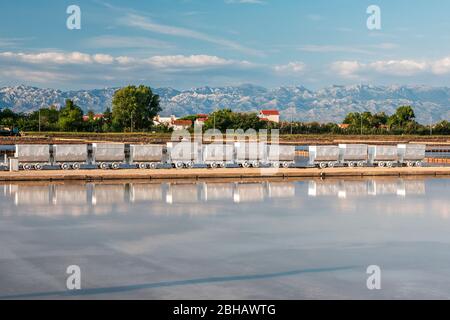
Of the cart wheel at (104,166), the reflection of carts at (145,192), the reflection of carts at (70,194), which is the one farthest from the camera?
the cart wheel at (104,166)

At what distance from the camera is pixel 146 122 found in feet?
499

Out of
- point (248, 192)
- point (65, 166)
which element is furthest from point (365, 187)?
point (65, 166)

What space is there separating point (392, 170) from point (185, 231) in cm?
2113

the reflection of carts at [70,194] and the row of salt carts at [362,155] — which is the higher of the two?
the row of salt carts at [362,155]

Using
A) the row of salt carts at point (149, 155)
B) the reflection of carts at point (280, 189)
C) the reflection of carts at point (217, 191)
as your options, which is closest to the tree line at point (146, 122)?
the row of salt carts at point (149, 155)

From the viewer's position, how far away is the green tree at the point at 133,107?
486 ft

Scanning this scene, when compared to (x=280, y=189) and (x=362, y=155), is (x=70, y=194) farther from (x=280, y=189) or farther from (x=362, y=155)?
(x=362, y=155)

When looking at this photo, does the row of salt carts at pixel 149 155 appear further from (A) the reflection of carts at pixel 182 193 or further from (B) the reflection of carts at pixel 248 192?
(B) the reflection of carts at pixel 248 192

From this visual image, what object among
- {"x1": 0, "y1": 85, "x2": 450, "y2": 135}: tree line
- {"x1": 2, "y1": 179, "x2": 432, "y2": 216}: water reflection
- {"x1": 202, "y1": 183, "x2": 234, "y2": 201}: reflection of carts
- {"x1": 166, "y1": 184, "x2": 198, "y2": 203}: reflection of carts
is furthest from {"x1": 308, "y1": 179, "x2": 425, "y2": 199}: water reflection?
{"x1": 0, "y1": 85, "x2": 450, "y2": 135}: tree line

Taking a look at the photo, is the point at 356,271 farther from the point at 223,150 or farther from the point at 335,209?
the point at 223,150

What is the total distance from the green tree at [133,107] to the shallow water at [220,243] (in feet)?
403

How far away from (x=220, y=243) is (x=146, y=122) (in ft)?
452
